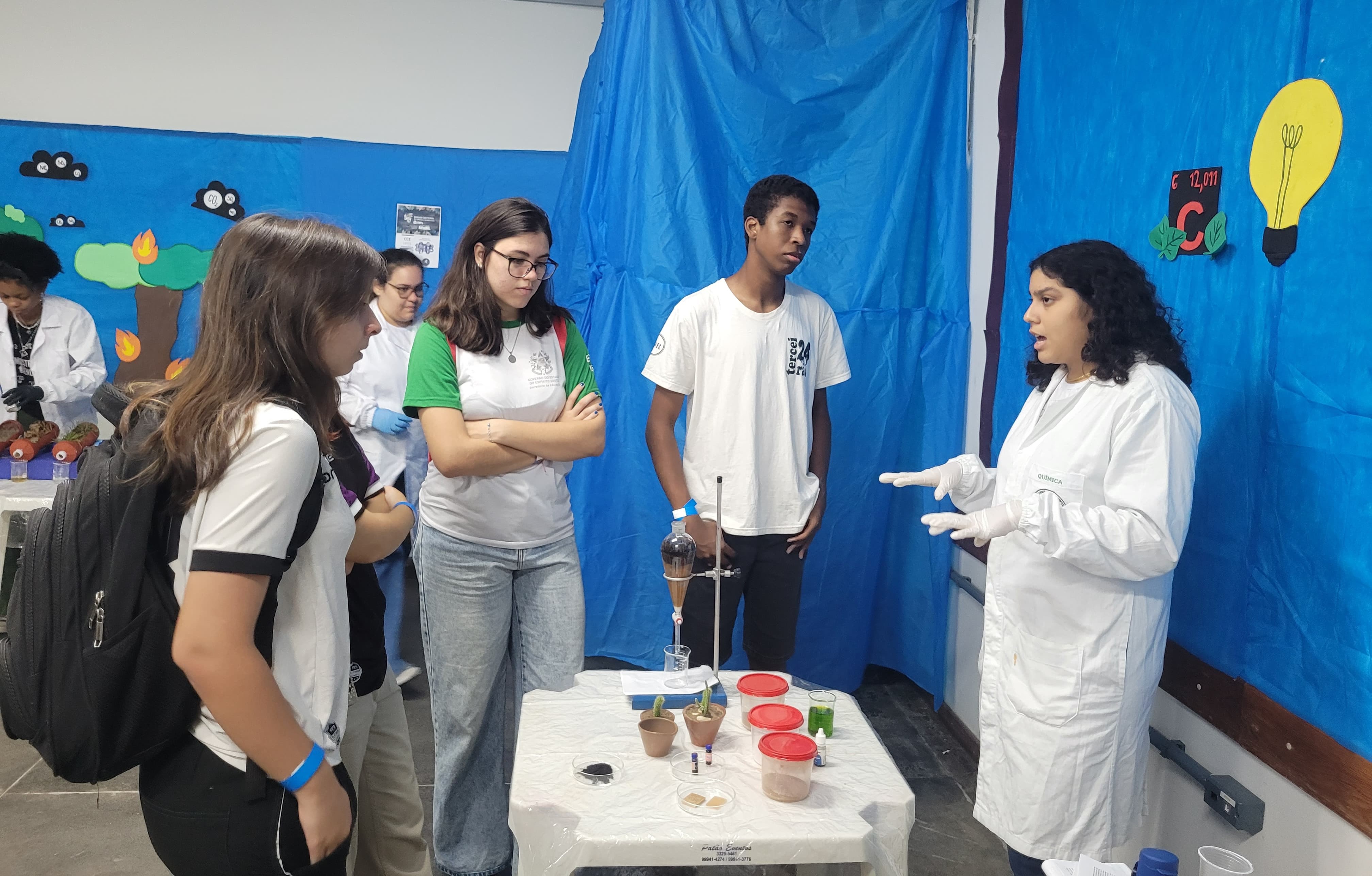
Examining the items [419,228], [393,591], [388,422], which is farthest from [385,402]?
[419,228]

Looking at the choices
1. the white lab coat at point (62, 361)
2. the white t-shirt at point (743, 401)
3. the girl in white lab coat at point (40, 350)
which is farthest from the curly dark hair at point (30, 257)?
the white t-shirt at point (743, 401)

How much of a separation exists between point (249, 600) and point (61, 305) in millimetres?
3539

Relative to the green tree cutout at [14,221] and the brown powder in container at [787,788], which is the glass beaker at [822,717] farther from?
the green tree cutout at [14,221]

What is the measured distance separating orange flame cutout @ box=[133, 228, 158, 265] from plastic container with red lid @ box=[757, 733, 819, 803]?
13.3 feet

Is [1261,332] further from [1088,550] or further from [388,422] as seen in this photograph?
[388,422]

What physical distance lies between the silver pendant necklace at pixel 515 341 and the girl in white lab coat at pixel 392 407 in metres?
1.16

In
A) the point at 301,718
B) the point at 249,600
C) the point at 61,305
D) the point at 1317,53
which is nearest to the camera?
the point at 249,600

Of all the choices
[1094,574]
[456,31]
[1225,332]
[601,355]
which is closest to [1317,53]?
[1225,332]

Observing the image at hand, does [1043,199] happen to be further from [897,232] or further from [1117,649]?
[1117,649]

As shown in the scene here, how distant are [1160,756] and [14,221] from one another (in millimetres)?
4872

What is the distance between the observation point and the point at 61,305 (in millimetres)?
3816

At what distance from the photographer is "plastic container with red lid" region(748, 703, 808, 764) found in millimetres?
1608

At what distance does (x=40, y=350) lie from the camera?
3666mm

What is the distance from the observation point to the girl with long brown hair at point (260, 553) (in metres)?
1.04
